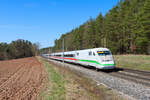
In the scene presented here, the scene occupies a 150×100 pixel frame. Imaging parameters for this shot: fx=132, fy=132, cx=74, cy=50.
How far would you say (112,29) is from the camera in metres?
45.7

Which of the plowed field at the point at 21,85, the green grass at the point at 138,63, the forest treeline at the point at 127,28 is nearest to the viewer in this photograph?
the plowed field at the point at 21,85

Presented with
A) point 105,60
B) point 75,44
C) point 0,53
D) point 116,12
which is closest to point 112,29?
point 116,12

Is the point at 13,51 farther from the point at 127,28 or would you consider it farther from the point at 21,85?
the point at 21,85

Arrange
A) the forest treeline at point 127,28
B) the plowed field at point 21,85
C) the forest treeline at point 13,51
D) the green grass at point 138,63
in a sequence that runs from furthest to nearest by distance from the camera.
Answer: the forest treeline at point 13,51
the forest treeline at point 127,28
the green grass at point 138,63
the plowed field at point 21,85

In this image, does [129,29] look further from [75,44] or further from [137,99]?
[75,44]

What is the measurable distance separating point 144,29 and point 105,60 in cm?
1995

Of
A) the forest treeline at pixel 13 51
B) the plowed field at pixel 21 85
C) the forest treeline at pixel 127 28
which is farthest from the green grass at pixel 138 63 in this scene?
the forest treeline at pixel 13 51

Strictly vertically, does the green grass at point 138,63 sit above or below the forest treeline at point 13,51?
below

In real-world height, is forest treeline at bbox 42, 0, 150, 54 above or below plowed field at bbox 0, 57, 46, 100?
above

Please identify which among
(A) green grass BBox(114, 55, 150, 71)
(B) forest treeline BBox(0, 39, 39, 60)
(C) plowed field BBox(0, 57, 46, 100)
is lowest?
(C) plowed field BBox(0, 57, 46, 100)

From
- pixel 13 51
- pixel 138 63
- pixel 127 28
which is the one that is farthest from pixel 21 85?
pixel 13 51

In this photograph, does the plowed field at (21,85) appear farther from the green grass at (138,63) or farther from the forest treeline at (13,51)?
the forest treeline at (13,51)

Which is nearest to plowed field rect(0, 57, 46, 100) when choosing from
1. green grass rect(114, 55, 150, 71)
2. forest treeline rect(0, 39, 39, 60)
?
green grass rect(114, 55, 150, 71)

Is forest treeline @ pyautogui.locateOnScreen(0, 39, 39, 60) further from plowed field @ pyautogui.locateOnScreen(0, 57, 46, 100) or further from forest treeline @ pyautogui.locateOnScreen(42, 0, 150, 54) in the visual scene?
plowed field @ pyautogui.locateOnScreen(0, 57, 46, 100)
